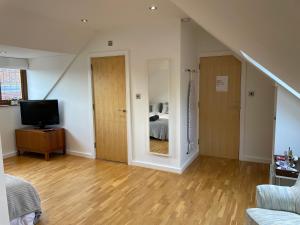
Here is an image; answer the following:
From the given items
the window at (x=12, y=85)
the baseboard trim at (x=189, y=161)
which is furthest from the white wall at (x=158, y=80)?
the window at (x=12, y=85)

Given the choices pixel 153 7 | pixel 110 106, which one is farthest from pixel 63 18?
pixel 110 106

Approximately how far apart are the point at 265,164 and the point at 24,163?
14.2ft

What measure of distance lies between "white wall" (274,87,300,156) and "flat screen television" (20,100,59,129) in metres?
3.97

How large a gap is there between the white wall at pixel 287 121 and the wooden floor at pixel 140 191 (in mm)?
803

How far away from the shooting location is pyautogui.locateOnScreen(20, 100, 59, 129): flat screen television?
4.69 m

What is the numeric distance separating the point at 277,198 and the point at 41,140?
4033 millimetres

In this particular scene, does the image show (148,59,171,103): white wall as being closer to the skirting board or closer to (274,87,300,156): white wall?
the skirting board

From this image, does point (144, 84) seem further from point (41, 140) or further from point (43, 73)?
point (43, 73)

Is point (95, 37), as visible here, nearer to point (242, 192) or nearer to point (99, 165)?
point (99, 165)

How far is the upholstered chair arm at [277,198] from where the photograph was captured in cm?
183

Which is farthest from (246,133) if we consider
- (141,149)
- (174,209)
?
(174,209)

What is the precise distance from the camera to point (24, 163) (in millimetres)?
4371

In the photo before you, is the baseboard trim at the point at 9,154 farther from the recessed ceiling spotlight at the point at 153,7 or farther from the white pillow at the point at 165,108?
the recessed ceiling spotlight at the point at 153,7

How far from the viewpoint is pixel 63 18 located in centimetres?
328
